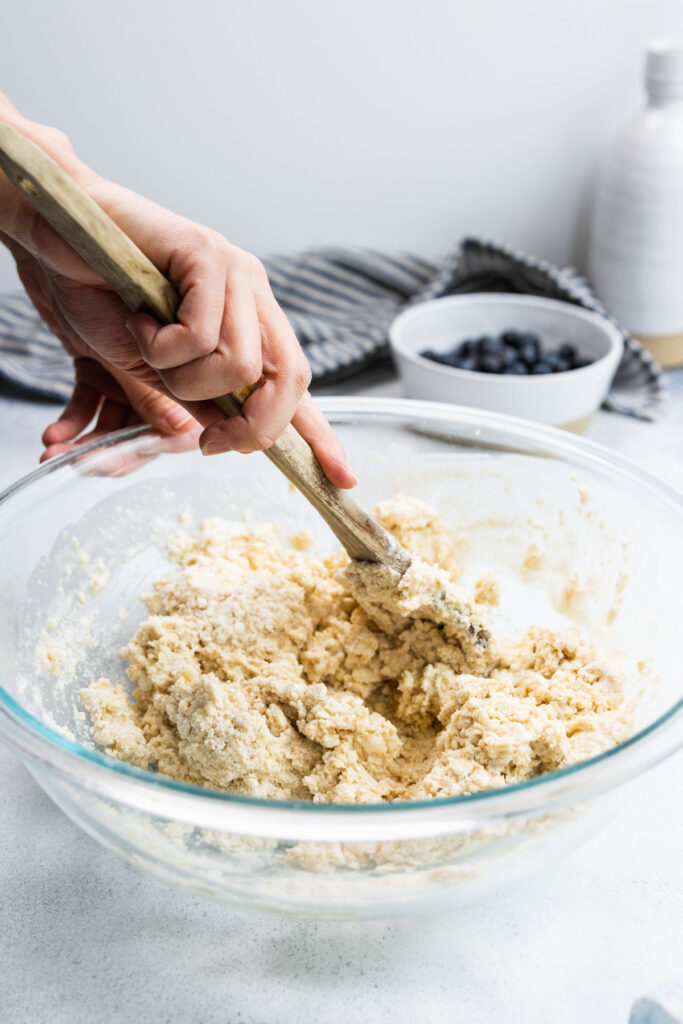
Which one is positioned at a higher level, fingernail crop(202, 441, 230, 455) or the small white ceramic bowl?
fingernail crop(202, 441, 230, 455)

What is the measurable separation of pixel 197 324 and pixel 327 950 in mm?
620

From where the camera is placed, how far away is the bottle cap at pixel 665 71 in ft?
6.38

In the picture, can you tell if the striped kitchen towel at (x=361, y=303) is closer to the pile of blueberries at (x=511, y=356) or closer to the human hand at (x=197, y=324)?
the pile of blueberries at (x=511, y=356)

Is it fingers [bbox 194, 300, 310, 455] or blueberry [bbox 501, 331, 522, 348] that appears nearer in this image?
fingers [bbox 194, 300, 310, 455]

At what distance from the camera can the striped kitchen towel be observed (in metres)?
2.04

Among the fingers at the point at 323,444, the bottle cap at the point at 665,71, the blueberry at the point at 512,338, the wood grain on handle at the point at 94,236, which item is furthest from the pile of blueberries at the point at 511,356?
the wood grain on handle at the point at 94,236

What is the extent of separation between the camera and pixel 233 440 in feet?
3.08

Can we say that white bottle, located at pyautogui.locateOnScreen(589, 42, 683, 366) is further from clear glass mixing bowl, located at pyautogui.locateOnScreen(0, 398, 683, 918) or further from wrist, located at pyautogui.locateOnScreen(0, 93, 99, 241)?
wrist, located at pyautogui.locateOnScreen(0, 93, 99, 241)

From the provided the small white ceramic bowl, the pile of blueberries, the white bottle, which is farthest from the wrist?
the white bottle

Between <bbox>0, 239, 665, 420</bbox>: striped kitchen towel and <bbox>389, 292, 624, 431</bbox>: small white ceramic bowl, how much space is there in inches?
3.0

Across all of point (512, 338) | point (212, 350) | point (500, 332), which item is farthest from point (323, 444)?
point (500, 332)

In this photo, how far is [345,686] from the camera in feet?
3.67

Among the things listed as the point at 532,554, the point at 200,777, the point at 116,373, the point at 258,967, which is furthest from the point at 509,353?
the point at 258,967

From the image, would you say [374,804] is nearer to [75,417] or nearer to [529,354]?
[75,417]
